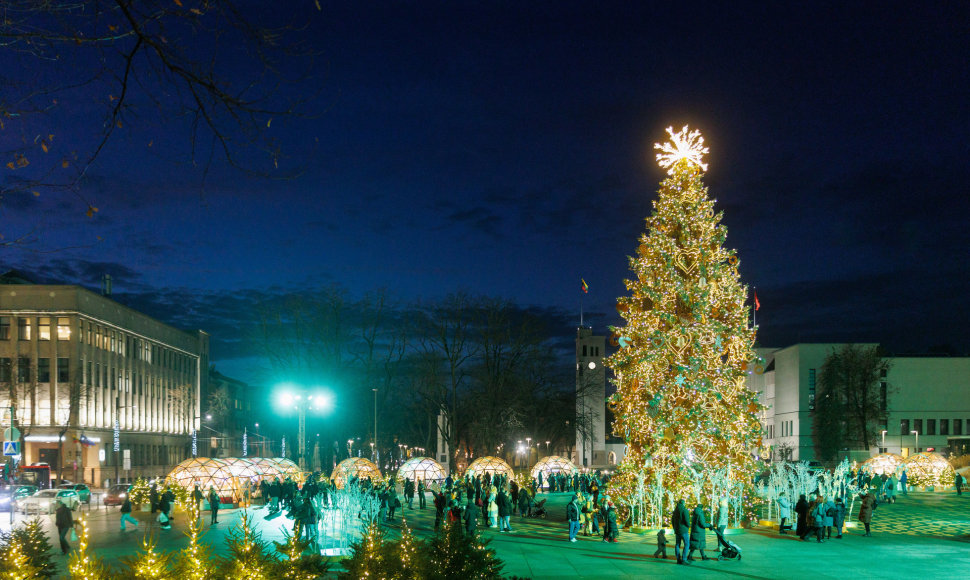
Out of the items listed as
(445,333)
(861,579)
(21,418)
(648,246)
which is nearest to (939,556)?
(861,579)

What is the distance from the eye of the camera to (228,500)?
129ft

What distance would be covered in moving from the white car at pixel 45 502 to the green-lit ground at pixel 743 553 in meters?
3.83

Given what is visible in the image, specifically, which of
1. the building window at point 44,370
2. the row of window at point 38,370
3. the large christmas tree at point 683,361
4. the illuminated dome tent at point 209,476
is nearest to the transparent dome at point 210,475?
the illuminated dome tent at point 209,476

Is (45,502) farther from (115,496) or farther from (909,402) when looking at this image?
(909,402)

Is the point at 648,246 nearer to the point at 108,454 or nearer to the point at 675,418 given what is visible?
the point at 675,418

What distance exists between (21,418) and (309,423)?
20653 millimetres

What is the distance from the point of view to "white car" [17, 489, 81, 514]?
3412cm

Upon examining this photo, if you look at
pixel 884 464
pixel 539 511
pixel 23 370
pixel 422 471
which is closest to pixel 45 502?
pixel 539 511

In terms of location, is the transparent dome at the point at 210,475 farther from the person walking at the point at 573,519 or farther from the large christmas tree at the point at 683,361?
the large christmas tree at the point at 683,361

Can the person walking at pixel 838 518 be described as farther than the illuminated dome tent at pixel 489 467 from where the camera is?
No

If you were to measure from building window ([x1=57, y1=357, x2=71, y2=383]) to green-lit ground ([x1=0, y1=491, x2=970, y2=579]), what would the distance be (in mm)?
33110

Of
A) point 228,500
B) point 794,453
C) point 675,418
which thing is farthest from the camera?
point 794,453

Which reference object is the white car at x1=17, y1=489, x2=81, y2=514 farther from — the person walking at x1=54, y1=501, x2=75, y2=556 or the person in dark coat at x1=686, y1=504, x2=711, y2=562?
the person in dark coat at x1=686, y1=504, x2=711, y2=562

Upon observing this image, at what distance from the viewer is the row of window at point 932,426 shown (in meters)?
84.7
